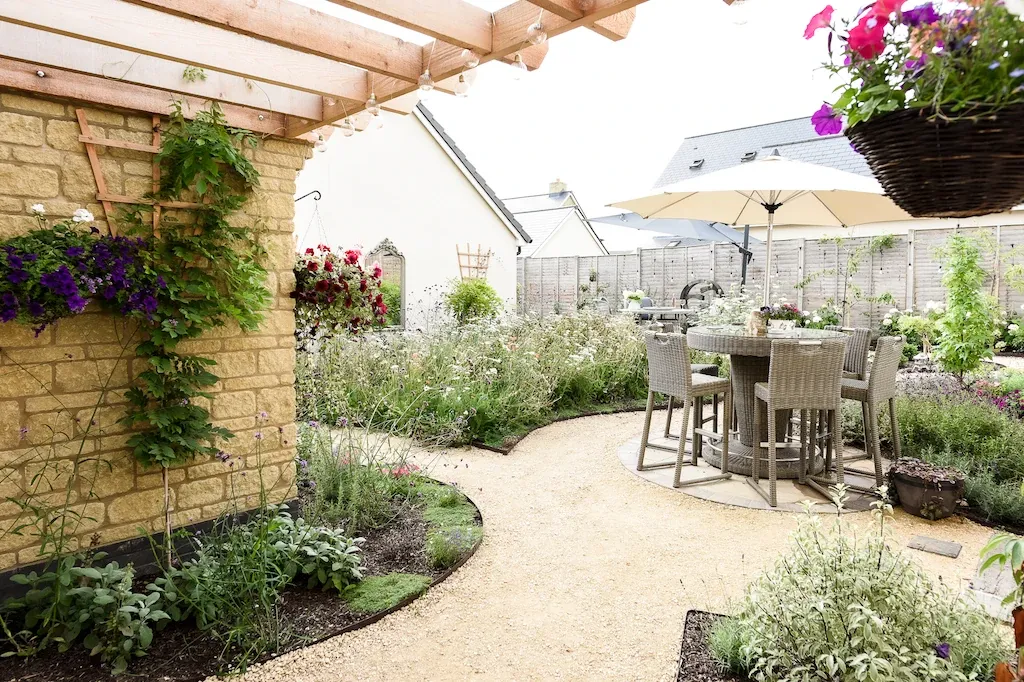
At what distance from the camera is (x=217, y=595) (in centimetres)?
267

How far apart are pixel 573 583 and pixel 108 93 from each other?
333 cm

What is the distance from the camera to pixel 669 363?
15.2 ft

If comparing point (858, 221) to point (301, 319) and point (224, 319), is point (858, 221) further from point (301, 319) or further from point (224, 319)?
point (224, 319)

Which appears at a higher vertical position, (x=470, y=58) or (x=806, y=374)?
(x=470, y=58)

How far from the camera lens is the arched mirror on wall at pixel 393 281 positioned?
36.4 feet

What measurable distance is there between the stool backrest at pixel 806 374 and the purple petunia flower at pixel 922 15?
3.21 meters

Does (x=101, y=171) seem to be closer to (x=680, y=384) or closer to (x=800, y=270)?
(x=680, y=384)

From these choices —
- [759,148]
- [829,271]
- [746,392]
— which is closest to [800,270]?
[829,271]

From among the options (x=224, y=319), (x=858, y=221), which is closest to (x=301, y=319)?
(x=224, y=319)

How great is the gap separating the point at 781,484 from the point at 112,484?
14.5 feet

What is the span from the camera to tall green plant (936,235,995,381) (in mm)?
6297

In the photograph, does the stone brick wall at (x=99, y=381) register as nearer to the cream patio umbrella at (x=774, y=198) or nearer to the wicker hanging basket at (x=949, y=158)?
the wicker hanging basket at (x=949, y=158)

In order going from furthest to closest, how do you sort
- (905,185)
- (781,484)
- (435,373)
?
(435,373), (781,484), (905,185)

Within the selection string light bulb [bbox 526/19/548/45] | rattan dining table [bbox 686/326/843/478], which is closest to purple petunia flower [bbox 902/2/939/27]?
string light bulb [bbox 526/19/548/45]
